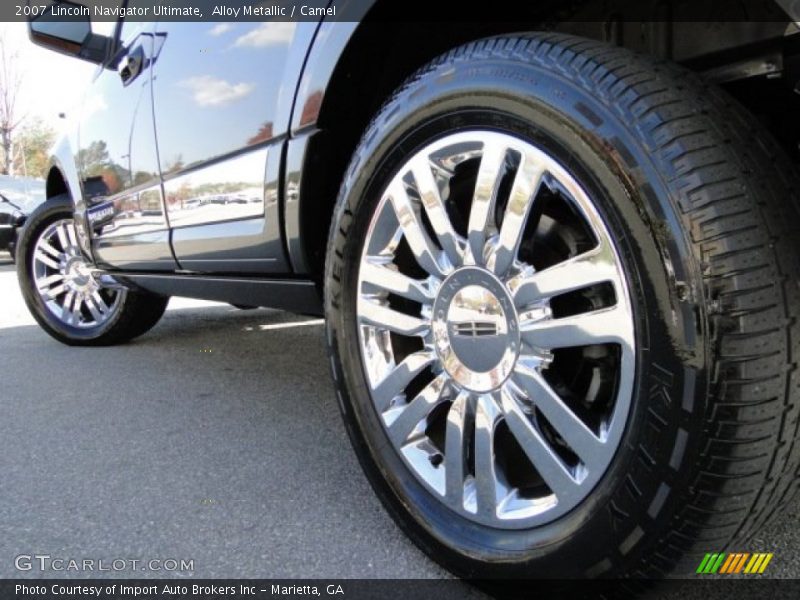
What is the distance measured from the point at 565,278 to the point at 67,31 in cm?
281

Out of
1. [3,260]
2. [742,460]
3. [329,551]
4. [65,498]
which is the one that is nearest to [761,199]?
[742,460]

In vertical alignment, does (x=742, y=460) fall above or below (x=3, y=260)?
above

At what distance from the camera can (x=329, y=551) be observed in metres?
1.41

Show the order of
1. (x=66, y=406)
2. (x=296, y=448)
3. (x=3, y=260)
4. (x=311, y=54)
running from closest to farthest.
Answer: (x=311, y=54), (x=296, y=448), (x=66, y=406), (x=3, y=260)

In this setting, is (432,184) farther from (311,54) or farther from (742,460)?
(742,460)

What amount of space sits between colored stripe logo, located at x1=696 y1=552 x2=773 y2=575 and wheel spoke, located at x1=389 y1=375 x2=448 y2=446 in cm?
54

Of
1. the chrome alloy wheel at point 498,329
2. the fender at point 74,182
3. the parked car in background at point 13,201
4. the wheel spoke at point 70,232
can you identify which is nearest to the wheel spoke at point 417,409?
the chrome alloy wheel at point 498,329

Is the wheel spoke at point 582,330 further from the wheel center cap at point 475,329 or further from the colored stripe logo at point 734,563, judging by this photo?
the colored stripe logo at point 734,563

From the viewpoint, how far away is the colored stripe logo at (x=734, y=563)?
3.28ft

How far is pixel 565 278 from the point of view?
1095mm

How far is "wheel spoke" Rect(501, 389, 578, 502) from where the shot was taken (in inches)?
42.8

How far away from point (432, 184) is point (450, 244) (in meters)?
0.13

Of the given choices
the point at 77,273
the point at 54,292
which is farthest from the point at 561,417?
the point at 54,292

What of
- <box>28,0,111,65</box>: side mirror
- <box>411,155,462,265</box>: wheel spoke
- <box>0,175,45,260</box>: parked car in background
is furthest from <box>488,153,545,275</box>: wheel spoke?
<box>0,175,45,260</box>: parked car in background
